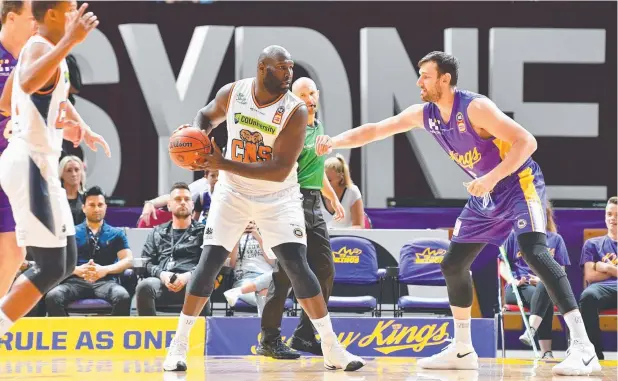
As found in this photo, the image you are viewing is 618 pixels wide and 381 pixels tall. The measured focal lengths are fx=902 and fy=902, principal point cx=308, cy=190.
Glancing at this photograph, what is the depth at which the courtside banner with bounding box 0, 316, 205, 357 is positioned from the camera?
689 centimetres

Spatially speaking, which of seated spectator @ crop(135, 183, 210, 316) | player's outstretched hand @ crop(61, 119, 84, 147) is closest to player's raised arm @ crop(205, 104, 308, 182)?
player's outstretched hand @ crop(61, 119, 84, 147)

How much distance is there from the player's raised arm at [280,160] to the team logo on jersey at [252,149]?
0.28 feet

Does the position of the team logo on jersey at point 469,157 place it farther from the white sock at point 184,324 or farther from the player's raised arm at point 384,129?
the white sock at point 184,324

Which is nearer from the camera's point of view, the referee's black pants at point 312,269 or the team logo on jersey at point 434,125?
the team logo on jersey at point 434,125

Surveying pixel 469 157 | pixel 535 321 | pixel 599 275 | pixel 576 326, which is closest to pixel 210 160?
pixel 469 157

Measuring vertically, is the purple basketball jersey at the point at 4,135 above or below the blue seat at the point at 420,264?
above

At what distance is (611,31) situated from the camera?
1059 cm

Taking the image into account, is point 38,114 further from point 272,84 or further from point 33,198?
point 272,84

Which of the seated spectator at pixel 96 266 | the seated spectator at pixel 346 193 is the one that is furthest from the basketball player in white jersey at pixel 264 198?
the seated spectator at pixel 346 193

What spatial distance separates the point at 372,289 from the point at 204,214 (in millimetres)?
1908

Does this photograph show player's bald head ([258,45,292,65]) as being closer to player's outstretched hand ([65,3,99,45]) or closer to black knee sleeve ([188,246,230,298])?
black knee sleeve ([188,246,230,298])

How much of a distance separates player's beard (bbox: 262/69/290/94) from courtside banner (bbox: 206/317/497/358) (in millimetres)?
2324

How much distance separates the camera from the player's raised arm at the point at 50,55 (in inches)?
163

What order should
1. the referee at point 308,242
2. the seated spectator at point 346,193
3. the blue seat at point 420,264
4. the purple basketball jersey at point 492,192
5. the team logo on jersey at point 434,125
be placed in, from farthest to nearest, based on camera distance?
the seated spectator at point 346,193 < the blue seat at point 420,264 < the referee at point 308,242 < the team logo on jersey at point 434,125 < the purple basketball jersey at point 492,192
